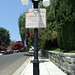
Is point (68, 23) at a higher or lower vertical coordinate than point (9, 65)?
higher

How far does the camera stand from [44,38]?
20406 millimetres

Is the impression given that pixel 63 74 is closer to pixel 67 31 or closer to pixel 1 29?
pixel 67 31

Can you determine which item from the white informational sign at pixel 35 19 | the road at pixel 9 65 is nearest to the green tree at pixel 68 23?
the road at pixel 9 65

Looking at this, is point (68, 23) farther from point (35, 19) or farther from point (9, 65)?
point (9, 65)

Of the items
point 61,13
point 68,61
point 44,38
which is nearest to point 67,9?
point 61,13

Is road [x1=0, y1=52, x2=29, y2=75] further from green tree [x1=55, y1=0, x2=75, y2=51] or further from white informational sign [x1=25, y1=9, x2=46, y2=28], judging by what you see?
white informational sign [x1=25, y1=9, x2=46, y2=28]

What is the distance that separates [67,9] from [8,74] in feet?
21.0

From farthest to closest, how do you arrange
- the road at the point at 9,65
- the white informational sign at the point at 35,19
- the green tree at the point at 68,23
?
the green tree at the point at 68,23, the road at the point at 9,65, the white informational sign at the point at 35,19

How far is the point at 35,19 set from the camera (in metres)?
5.12

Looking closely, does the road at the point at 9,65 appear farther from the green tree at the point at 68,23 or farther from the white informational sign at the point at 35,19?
the white informational sign at the point at 35,19

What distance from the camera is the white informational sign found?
200 inches

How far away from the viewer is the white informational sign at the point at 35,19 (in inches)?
200

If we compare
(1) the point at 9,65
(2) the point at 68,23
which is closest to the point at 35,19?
Result: (2) the point at 68,23

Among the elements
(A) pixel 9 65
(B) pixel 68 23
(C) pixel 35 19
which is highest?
(B) pixel 68 23
